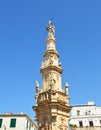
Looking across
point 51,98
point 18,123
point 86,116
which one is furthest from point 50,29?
point 86,116

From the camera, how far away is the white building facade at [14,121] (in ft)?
138

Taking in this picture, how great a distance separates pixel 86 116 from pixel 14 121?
53.2 ft

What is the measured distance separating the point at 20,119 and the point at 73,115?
12.5 meters

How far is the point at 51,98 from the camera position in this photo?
20938 mm

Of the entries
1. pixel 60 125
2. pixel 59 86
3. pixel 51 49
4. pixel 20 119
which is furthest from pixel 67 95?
pixel 20 119

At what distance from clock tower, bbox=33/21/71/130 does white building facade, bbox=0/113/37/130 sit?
21.6 metres

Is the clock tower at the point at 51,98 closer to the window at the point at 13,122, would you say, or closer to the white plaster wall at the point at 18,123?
the white plaster wall at the point at 18,123

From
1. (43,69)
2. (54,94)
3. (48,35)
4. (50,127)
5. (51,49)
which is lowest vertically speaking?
(50,127)

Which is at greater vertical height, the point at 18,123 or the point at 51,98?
the point at 51,98

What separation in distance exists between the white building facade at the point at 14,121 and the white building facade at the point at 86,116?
34.5 ft

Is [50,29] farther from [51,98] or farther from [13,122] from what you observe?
[13,122]

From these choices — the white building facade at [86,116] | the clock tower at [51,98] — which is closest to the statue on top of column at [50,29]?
the clock tower at [51,98]

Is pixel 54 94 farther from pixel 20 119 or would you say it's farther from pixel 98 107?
pixel 98 107

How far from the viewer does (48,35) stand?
2680 centimetres
